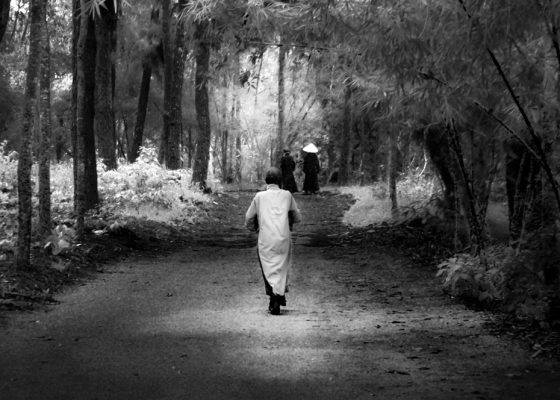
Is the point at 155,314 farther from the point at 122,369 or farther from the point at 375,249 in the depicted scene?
the point at 375,249

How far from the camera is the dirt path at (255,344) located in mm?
6094

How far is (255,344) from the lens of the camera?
7.74m

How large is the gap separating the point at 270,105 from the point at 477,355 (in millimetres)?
50496

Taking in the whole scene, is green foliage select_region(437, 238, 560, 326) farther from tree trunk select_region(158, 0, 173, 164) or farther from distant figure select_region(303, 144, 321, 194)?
distant figure select_region(303, 144, 321, 194)

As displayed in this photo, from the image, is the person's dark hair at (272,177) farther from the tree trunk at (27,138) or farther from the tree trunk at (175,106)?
the tree trunk at (175,106)

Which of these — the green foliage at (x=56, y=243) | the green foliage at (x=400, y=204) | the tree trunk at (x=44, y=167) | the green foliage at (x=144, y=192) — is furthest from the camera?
the green foliage at (x=144, y=192)

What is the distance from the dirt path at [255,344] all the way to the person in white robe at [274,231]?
44 cm

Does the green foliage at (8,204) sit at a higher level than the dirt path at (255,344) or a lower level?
higher

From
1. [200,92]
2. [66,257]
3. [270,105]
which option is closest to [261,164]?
[270,105]

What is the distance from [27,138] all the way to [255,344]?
4.98 m

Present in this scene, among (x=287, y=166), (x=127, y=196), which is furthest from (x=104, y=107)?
(x=287, y=166)

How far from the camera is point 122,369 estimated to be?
660cm

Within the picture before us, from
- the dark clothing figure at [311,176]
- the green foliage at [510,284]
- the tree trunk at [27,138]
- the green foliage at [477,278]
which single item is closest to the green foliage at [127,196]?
the tree trunk at [27,138]

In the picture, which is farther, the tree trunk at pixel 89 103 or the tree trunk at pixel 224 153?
the tree trunk at pixel 224 153
